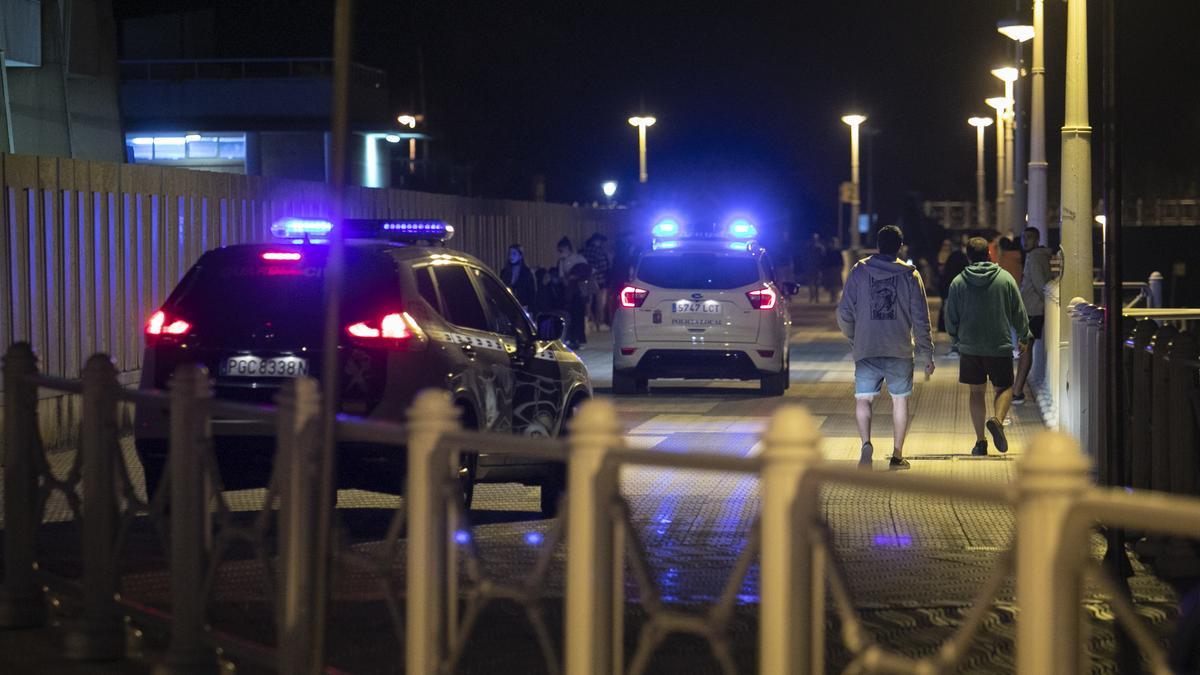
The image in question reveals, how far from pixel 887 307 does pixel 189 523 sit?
7957 mm

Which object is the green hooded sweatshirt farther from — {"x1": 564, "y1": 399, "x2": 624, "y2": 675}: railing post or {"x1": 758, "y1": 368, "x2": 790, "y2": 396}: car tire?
{"x1": 564, "y1": 399, "x2": 624, "y2": 675}: railing post

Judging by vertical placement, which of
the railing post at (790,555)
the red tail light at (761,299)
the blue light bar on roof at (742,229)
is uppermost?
the blue light bar on roof at (742,229)

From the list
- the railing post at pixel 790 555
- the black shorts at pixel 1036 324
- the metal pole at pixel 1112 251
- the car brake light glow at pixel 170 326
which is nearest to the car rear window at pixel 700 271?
the black shorts at pixel 1036 324

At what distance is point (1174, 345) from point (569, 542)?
5493 mm

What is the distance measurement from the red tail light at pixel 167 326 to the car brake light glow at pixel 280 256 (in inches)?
22.8

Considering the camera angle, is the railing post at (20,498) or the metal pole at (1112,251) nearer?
the railing post at (20,498)

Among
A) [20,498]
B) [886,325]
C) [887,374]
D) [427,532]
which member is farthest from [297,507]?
[887,374]

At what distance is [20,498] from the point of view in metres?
8.18

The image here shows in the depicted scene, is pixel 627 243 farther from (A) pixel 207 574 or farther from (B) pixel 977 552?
(A) pixel 207 574

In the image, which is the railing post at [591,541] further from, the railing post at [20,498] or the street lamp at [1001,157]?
the street lamp at [1001,157]

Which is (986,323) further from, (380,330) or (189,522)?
(189,522)

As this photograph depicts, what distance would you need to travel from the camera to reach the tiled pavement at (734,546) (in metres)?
5.80

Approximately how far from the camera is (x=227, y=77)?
59.3m

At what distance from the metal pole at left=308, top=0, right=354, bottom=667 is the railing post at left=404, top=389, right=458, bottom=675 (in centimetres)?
25
